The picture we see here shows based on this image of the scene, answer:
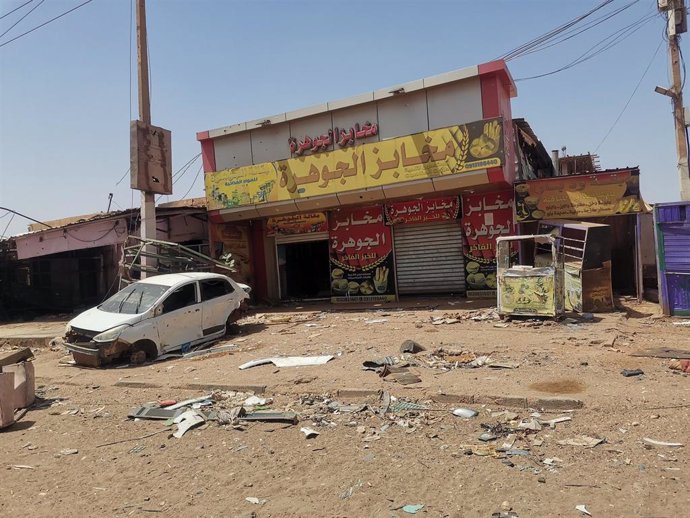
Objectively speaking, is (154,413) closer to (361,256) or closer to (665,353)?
(665,353)

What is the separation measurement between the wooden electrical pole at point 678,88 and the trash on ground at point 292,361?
10669 mm

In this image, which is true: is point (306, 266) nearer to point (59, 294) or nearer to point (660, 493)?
point (59, 294)

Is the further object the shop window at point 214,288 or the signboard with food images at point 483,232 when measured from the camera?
the signboard with food images at point 483,232

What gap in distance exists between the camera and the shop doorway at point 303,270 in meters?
18.8

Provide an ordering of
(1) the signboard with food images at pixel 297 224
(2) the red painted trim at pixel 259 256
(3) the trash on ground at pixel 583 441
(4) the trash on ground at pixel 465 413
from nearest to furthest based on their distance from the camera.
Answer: (3) the trash on ground at pixel 583 441, (4) the trash on ground at pixel 465 413, (1) the signboard with food images at pixel 297 224, (2) the red painted trim at pixel 259 256

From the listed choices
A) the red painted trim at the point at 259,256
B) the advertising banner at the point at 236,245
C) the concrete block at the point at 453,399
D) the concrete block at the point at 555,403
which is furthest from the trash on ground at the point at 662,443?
the red painted trim at the point at 259,256

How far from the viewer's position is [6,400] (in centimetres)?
595

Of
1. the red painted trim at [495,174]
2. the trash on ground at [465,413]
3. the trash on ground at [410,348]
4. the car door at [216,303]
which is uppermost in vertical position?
the red painted trim at [495,174]

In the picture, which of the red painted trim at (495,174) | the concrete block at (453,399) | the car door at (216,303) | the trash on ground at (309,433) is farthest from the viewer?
the red painted trim at (495,174)

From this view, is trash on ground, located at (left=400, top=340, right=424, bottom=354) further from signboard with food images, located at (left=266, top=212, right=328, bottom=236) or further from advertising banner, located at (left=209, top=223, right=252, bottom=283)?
advertising banner, located at (left=209, top=223, right=252, bottom=283)

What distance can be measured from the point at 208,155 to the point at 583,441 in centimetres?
1557

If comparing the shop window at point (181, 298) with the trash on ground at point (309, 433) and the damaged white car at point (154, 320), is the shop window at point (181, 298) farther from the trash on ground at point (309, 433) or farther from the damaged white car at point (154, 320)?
the trash on ground at point (309, 433)

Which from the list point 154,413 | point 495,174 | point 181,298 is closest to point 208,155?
point 181,298

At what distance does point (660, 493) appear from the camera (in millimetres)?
3439
